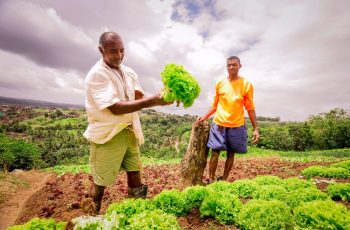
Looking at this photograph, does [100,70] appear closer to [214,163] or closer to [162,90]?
[162,90]

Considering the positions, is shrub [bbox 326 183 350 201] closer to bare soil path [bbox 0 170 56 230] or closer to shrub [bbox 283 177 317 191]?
shrub [bbox 283 177 317 191]

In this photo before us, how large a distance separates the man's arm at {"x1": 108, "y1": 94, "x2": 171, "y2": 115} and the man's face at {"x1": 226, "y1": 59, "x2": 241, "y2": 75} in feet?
10.0

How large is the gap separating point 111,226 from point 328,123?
34733 mm

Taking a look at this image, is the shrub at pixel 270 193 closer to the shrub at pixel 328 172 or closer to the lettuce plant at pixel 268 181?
the lettuce plant at pixel 268 181

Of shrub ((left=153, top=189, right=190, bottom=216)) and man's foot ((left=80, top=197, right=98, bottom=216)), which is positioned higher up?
man's foot ((left=80, top=197, right=98, bottom=216))

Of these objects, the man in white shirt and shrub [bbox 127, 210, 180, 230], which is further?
the man in white shirt

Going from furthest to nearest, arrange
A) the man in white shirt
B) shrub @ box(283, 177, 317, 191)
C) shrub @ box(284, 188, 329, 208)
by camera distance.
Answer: shrub @ box(283, 177, 317, 191), shrub @ box(284, 188, 329, 208), the man in white shirt

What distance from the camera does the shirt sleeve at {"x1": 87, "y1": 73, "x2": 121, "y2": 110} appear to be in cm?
315

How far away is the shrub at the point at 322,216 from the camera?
322 centimetres

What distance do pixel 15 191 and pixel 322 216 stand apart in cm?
994

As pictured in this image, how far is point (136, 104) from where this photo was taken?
3076 millimetres

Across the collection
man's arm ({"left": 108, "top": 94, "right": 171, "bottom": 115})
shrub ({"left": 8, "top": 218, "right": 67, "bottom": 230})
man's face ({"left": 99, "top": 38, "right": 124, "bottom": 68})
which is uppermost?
man's face ({"left": 99, "top": 38, "right": 124, "bottom": 68})

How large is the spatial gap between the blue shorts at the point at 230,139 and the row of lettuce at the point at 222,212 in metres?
1.28

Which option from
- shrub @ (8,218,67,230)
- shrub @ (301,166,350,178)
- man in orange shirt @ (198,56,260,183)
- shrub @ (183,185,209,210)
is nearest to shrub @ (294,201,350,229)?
shrub @ (183,185,209,210)
